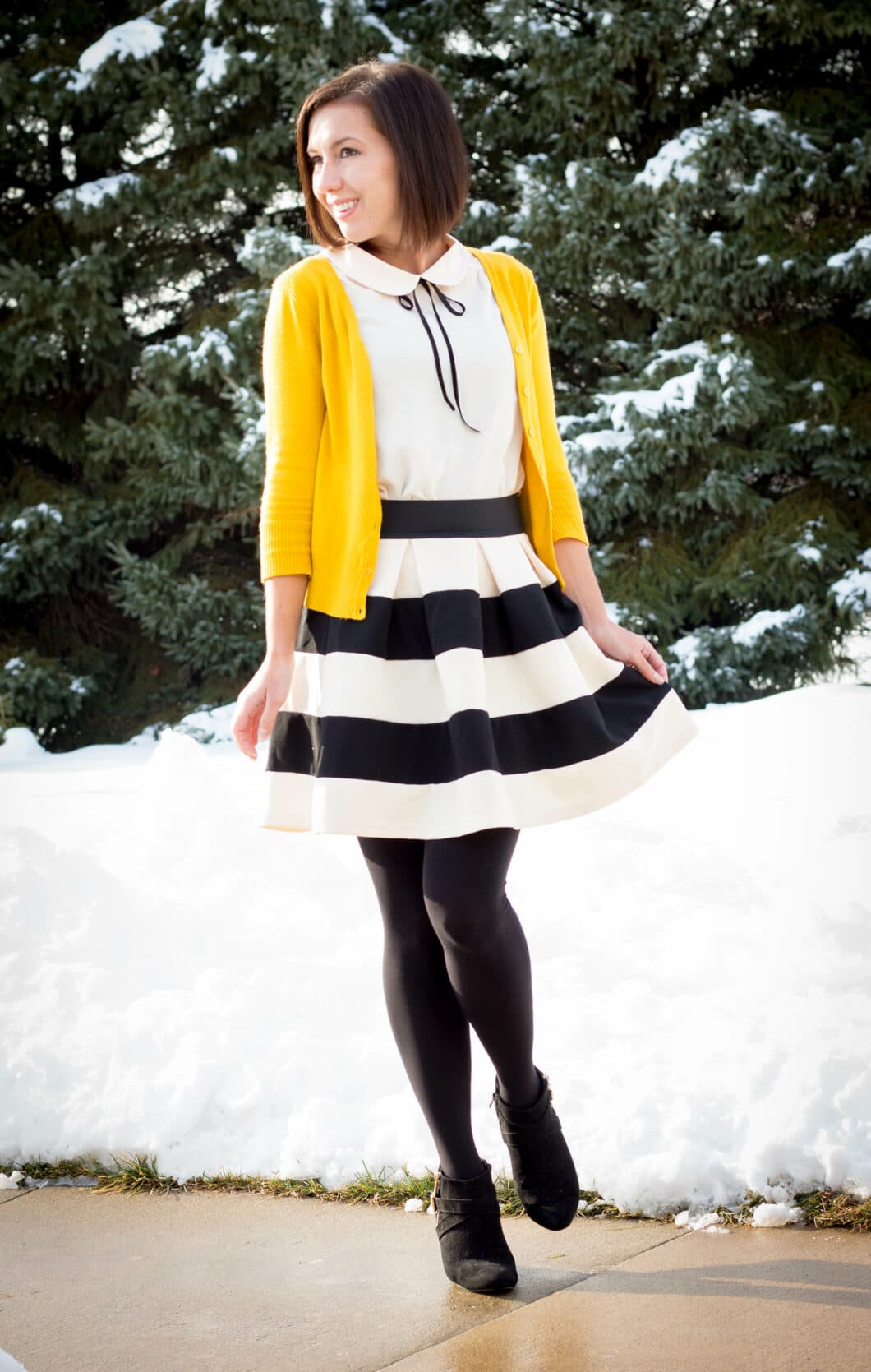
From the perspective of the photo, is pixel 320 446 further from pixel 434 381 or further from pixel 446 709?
pixel 446 709

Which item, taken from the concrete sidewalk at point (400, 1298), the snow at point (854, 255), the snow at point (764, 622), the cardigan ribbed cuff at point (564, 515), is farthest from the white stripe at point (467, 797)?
the snow at point (854, 255)

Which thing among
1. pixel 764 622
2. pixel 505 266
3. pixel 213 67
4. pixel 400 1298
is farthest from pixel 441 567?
pixel 213 67

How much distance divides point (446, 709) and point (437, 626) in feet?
0.40

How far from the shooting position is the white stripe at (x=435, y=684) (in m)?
1.89

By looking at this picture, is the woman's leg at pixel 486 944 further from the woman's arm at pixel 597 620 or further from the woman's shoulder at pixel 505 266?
the woman's shoulder at pixel 505 266

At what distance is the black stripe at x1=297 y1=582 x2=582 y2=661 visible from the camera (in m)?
1.91

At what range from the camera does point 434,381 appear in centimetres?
198

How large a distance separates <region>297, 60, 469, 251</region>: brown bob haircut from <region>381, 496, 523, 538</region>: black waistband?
1.41ft

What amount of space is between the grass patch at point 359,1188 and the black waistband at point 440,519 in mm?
1167

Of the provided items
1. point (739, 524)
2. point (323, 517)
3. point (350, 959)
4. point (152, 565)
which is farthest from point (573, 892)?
point (152, 565)

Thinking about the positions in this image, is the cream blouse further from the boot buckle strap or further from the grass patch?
the grass patch

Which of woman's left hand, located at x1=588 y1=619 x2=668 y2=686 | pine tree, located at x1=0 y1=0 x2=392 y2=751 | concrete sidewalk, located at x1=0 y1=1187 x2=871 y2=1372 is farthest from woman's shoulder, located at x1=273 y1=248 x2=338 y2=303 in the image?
pine tree, located at x1=0 y1=0 x2=392 y2=751

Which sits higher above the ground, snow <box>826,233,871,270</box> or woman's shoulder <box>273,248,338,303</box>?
snow <box>826,233,871,270</box>

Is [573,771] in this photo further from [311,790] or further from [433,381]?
[433,381]
